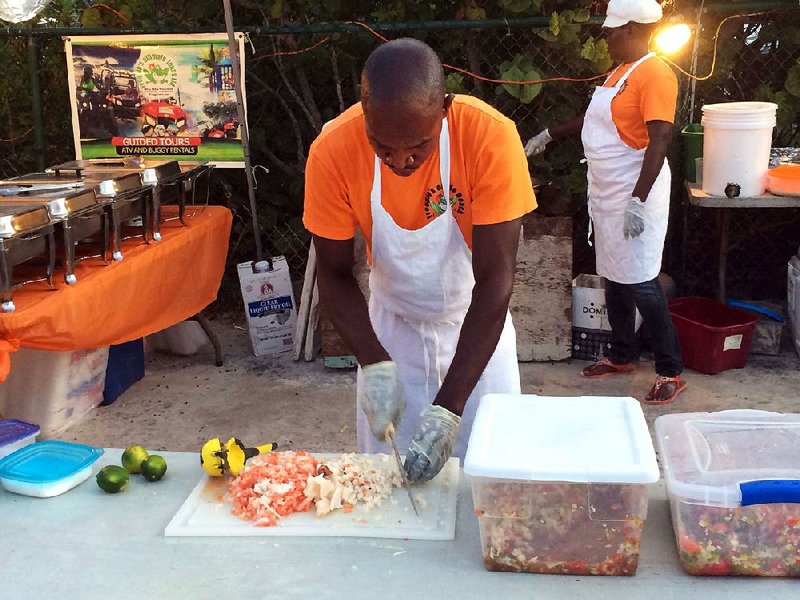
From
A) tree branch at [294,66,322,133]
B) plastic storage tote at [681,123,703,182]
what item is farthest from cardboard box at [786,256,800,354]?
tree branch at [294,66,322,133]

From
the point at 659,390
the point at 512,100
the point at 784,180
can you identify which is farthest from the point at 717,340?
the point at 512,100

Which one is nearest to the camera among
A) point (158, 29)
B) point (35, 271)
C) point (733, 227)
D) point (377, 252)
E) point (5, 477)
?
point (5, 477)

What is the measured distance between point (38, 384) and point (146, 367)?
1157 millimetres

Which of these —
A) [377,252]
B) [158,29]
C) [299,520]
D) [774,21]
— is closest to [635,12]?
[774,21]

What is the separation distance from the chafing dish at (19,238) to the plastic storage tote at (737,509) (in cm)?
270

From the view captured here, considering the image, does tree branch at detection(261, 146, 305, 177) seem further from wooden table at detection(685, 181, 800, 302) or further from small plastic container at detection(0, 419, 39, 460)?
small plastic container at detection(0, 419, 39, 460)

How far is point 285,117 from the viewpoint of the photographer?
21.7ft

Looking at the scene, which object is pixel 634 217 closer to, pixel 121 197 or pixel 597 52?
pixel 597 52

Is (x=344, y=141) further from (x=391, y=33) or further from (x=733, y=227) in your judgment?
(x=733, y=227)

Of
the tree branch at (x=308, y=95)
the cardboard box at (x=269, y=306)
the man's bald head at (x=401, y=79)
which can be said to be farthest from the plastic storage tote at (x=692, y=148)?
the man's bald head at (x=401, y=79)

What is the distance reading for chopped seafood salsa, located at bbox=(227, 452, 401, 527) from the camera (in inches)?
82.9

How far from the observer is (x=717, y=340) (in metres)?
5.20

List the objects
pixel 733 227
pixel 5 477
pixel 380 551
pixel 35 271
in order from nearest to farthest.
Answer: pixel 380 551 < pixel 5 477 < pixel 35 271 < pixel 733 227

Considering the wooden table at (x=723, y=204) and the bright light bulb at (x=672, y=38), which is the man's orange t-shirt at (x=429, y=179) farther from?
the bright light bulb at (x=672, y=38)
